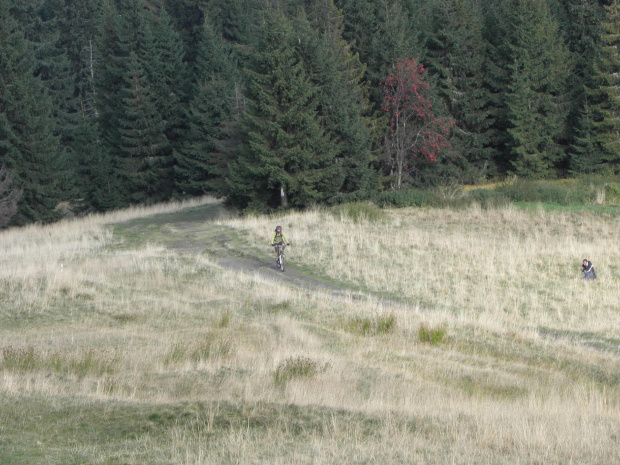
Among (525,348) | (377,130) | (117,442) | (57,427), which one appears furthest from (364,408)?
(377,130)

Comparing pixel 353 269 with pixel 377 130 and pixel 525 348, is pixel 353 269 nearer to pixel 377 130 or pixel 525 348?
pixel 525 348

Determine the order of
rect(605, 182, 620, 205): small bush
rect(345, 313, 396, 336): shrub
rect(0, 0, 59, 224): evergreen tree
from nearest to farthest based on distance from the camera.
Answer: rect(345, 313, 396, 336): shrub, rect(605, 182, 620, 205): small bush, rect(0, 0, 59, 224): evergreen tree

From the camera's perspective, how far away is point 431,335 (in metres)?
15.5

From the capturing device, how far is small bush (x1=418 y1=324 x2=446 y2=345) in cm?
1535

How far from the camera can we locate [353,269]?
80.1 feet

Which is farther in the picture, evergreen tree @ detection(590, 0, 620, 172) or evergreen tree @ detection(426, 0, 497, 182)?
evergreen tree @ detection(426, 0, 497, 182)

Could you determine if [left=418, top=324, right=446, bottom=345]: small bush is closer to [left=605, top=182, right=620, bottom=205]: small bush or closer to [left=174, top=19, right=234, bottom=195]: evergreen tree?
[left=605, top=182, right=620, bottom=205]: small bush

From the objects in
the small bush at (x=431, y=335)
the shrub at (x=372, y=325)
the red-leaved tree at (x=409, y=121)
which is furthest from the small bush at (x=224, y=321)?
the red-leaved tree at (x=409, y=121)

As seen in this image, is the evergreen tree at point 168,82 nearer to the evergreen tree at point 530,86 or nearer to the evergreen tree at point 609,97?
the evergreen tree at point 530,86

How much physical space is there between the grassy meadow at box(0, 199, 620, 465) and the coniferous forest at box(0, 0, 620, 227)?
25.7ft

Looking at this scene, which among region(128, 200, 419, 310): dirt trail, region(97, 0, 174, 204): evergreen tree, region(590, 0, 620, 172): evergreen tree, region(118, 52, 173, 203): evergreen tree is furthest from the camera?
region(97, 0, 174, 204): evergreen tree

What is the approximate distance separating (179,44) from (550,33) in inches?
1243

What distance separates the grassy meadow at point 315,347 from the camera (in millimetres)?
8156

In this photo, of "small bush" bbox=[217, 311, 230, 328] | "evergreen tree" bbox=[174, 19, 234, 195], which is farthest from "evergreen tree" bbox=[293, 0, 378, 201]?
"small bush" bbox=[217, 311, 230, 328]
